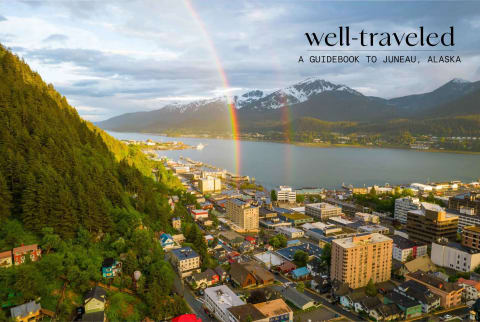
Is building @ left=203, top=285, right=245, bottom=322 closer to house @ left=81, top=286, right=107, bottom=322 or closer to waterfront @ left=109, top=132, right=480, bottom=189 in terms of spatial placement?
house @ left=81, top=286, right=107, bottom=322

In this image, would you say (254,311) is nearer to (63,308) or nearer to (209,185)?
(63,308)

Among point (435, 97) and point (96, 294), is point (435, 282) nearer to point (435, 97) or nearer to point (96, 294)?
point (96, 294)

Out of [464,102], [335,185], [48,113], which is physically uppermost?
[464,102]

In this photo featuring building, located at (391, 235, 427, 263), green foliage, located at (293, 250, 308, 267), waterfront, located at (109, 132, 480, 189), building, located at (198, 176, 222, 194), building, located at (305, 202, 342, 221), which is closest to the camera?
green foliage, located at (293, 250, 308, 267)

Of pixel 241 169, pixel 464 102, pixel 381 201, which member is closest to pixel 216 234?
pixel 381 201

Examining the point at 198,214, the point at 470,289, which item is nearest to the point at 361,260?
the point at 470,289

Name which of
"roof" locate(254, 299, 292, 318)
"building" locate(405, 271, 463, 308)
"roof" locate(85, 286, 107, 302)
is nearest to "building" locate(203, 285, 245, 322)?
"roof" locate(254, 299, 292, 318)

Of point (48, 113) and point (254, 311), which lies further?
point (48, 113)
